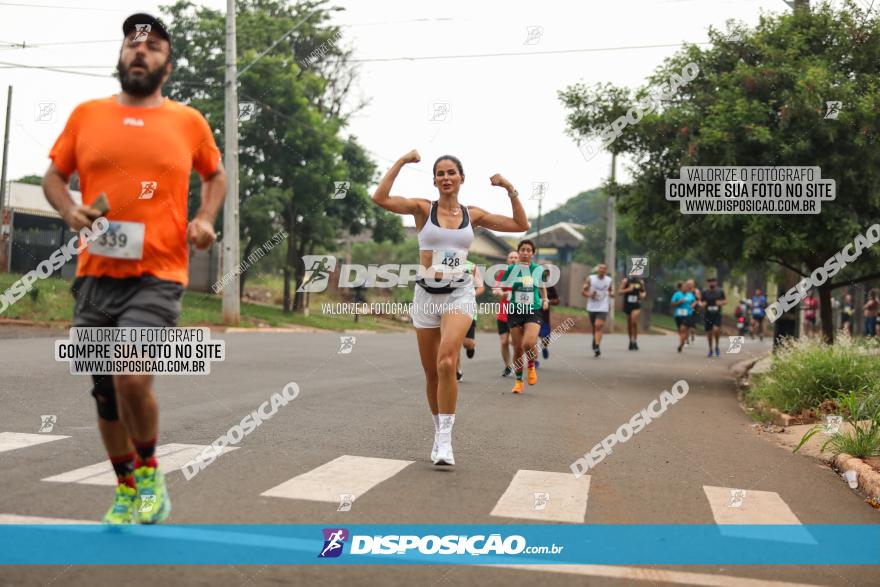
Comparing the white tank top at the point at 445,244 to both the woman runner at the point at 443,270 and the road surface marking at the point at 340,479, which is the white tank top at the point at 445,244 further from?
the road surface marking at the point at 340,479

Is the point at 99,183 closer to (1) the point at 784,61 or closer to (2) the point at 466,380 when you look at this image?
(2) the point at 466,380

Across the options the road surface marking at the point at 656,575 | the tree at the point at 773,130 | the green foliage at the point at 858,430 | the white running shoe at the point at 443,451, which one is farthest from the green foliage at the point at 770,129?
the road surface marking at the point at 656,575

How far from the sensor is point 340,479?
633cm

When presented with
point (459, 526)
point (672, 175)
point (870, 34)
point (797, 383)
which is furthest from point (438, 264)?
point (870, 34)

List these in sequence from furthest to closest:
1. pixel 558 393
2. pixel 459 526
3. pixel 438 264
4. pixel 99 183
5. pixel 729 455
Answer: pixel 558 393 → pixel 729 455 → pixel 438 264 → pixel 459 526 → pixel 99 183

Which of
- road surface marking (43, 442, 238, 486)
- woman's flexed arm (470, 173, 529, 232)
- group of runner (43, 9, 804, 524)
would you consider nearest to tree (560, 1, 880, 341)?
woman's flexed arm (470, 173, 529, 232)

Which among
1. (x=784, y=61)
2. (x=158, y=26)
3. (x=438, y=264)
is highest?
(x=784, y=61)

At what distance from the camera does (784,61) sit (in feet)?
48.9

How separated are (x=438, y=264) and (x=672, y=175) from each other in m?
9.42

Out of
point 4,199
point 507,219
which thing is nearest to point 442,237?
point 507,219

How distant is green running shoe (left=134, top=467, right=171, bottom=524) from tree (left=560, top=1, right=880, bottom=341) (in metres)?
11.1

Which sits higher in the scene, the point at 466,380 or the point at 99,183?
the point at 99,183

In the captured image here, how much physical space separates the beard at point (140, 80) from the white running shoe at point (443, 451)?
11.3 ft

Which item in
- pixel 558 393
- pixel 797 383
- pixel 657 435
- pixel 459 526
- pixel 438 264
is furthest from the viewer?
pixel 558 393
